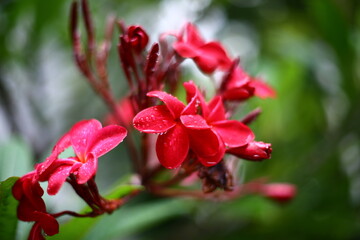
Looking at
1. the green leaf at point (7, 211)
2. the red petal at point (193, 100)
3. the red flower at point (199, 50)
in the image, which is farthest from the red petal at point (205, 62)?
the green leaf at point (7, 211)

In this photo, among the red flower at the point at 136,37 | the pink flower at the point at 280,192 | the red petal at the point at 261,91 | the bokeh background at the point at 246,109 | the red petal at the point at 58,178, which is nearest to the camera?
the red petal at the point at 58,178

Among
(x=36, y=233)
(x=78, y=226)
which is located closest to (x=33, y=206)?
(x=36, y=233)

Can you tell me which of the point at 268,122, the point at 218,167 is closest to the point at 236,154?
the point at 218,167

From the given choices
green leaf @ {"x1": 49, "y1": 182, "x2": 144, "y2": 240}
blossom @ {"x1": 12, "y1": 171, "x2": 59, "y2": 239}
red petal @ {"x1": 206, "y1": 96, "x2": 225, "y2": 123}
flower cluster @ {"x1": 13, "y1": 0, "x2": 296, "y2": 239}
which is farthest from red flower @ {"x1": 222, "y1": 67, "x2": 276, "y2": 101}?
blossom @ {"x1": 12, "y1": 171, "x2": 59, "y2": 239}

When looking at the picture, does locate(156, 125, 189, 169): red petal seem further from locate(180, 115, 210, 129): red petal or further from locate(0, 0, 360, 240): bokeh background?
locate(0, 0, 360, 240): bokeh background

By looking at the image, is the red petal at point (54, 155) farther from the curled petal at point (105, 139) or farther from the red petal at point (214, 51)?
the red petal at point (214, 51)

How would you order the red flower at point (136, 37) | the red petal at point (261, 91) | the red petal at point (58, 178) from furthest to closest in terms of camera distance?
1. the red petal at point (261, 91)
2. the red flower at point (136, 37)
3. the red petal at point (58, 178)

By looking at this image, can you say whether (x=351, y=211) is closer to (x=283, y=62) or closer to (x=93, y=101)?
(x=283, y=62)
